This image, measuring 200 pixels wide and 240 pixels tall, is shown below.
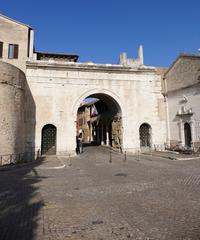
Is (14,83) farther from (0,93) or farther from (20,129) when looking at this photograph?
(20,129)

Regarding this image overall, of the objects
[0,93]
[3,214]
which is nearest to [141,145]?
[0,93]

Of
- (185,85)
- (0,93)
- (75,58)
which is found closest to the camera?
(0,93)

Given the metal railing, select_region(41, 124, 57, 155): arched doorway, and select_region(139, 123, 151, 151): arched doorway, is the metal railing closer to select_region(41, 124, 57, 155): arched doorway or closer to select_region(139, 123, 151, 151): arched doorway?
select_region(41, 124, 57, 155): arched doorway

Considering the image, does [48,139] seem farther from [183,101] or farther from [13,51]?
[183,101]

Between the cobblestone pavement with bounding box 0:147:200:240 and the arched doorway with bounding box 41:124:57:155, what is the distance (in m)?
10.5

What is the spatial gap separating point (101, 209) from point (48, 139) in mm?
14509

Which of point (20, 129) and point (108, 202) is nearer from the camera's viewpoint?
point (108, 202)

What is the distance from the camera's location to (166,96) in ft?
70.1

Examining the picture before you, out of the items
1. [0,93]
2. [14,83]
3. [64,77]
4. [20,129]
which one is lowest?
[20,129]

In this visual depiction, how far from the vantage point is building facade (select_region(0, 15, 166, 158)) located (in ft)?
61.3

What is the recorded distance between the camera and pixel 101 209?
534cm

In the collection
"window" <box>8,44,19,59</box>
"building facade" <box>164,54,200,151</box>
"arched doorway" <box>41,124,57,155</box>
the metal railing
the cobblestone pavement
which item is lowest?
the cobblestone pavement

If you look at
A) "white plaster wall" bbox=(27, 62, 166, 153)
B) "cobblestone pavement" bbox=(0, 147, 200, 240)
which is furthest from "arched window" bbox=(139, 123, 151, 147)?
"cobblestone pavement" bbox=(0, 147, 200, 240)

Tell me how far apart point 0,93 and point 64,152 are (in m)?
7.79
